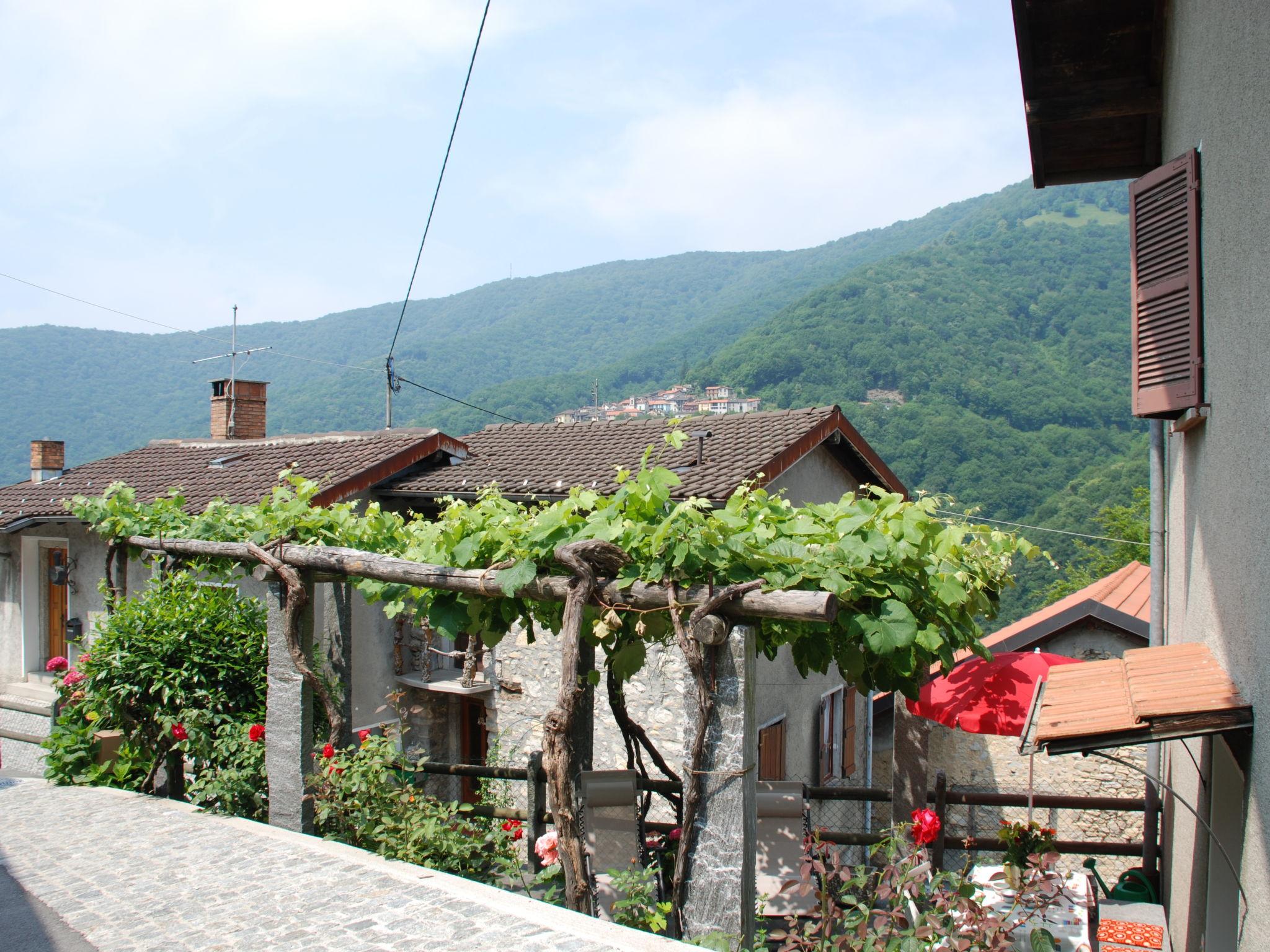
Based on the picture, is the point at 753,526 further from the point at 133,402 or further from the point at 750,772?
the point at 133,402

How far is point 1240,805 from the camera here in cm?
316

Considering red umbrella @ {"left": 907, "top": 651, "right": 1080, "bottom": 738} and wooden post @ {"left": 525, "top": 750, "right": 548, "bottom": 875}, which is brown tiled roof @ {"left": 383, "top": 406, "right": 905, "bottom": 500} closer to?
red umbrella @ {"left": 907, "top": 651, "right": 1080, "bottom": 738}

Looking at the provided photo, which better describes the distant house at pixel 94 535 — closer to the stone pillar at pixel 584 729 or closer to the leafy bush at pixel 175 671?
the leafy bush at pixel 175 671

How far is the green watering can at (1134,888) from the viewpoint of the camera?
6.60 metres

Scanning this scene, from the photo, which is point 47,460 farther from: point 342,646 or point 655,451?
point 342,646

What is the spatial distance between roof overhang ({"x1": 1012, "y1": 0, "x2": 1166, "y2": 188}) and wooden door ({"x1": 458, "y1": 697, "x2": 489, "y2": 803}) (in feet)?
30.3

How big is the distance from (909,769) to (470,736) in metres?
7.41

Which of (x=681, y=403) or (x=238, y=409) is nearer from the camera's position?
(x=238, y=409)

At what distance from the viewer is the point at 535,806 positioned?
6.92 metres

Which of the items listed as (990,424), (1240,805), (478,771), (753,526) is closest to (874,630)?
(753,526)

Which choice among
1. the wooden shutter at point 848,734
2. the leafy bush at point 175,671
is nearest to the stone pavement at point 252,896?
the leafy bush at point 175,671

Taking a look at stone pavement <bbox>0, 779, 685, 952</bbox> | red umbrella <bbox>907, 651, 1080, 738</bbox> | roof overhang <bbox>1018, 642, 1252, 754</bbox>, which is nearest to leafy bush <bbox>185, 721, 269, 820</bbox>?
stone pavement <bbox>0, 779, 685, 952</bbox>

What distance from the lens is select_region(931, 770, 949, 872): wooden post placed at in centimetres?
692

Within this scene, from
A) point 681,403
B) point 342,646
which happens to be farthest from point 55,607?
point 681,403
